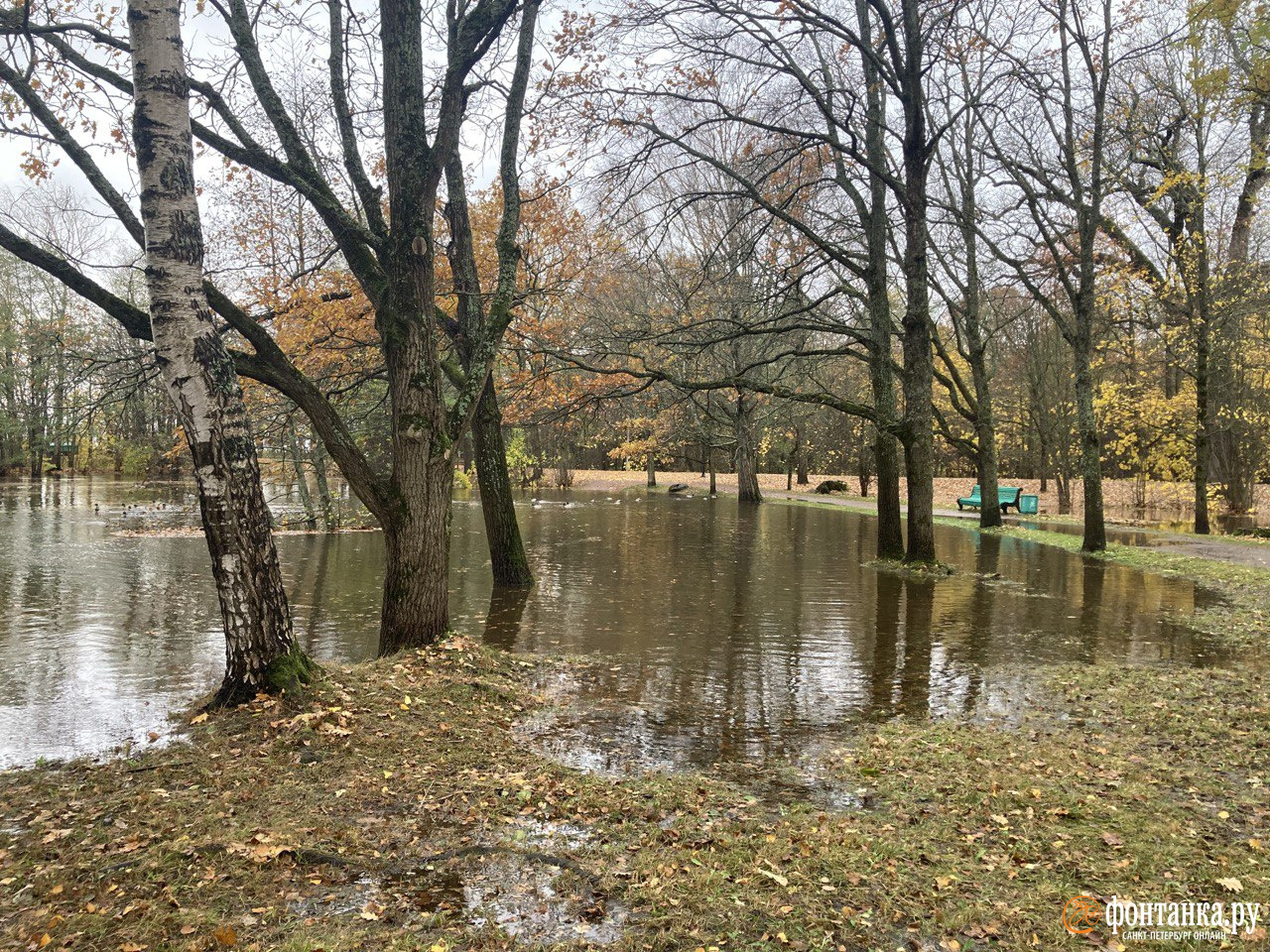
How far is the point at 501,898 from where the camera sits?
10.7 feet

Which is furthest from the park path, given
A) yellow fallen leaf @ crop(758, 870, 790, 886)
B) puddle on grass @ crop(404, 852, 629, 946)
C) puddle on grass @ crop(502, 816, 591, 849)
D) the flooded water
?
puddle on grass @ crop(404, 852, 629, 946)

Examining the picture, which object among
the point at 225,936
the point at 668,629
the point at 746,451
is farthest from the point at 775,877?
the point at 746,451

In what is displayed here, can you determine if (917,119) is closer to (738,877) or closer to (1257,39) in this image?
(1257,39)

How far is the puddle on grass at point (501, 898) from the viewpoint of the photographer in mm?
3047

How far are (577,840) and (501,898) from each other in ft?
2.10

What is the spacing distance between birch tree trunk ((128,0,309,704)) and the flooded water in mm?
1136

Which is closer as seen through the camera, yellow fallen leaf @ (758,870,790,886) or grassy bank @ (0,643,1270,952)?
grassy bank @ (0,643,1270,952)

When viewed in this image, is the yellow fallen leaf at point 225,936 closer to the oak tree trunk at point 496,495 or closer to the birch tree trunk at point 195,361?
the birch tree trunk at point 195,361

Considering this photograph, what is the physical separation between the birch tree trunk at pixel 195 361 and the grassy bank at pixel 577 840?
620 millimetres

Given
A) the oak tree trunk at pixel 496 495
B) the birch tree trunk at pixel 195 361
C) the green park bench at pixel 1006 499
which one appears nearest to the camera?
→ the birch tree trunk at pixel 195 361

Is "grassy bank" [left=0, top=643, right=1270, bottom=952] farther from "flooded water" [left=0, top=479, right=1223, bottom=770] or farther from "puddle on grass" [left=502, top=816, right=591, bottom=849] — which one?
"flooded water" [left=0, top=479, right=1223, bottom=770]

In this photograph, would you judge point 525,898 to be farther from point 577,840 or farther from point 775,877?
point 775,877

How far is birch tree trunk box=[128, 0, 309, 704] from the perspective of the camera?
4727 mm

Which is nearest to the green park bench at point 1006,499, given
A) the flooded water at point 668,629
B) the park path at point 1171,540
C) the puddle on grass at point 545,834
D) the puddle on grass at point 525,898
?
the park path at point 1171,540
